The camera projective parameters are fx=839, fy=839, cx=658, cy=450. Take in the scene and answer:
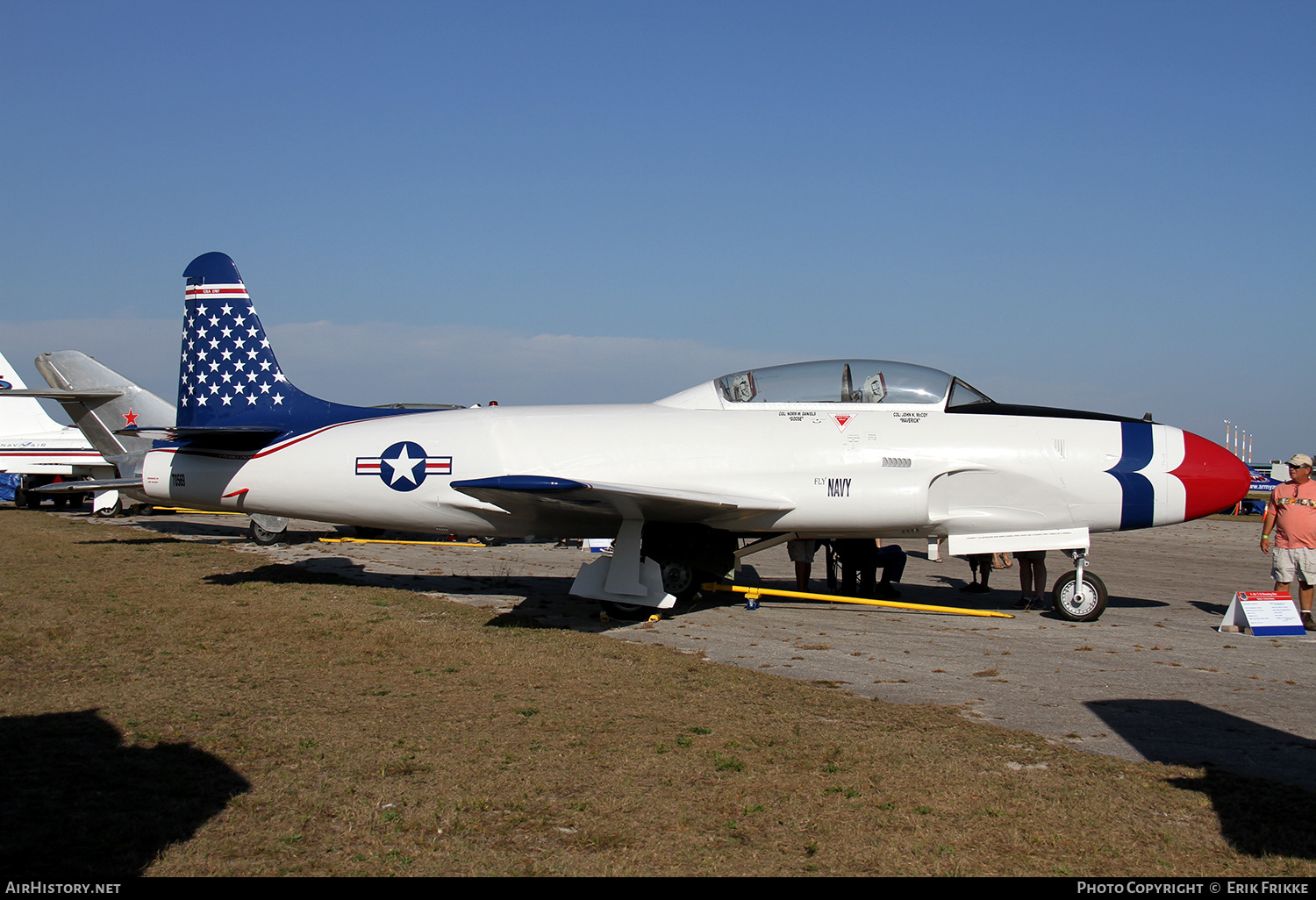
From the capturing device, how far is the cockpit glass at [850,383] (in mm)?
9102

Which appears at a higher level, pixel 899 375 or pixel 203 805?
pixel 899 375

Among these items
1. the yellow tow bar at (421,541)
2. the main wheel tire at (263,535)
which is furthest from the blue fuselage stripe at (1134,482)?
the main wheel tire at (263,535)

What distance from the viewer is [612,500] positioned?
8391 millimetres

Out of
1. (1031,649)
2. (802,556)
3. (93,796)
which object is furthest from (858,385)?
(93,796)

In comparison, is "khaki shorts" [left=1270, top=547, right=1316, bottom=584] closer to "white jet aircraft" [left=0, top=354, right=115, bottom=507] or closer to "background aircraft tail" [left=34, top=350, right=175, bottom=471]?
"background aircraft tail" [left=34, top=350, right=175, bottom=471]

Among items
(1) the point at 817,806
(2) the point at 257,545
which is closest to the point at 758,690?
(1) the point at 817,806

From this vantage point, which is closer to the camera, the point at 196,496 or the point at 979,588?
the point at 196,496

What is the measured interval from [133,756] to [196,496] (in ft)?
23.5

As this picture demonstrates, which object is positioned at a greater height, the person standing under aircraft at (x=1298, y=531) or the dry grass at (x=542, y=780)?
the person standing under aircraft at (x=1298, y=531)

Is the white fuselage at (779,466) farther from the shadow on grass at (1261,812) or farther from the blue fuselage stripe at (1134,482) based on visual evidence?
the shadow on grass at (1261,812)

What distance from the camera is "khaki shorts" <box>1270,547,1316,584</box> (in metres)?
8.70

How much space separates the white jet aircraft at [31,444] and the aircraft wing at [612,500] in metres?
24.4

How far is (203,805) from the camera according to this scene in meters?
3.75

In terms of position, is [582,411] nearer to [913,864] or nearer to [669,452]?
[669,452]
